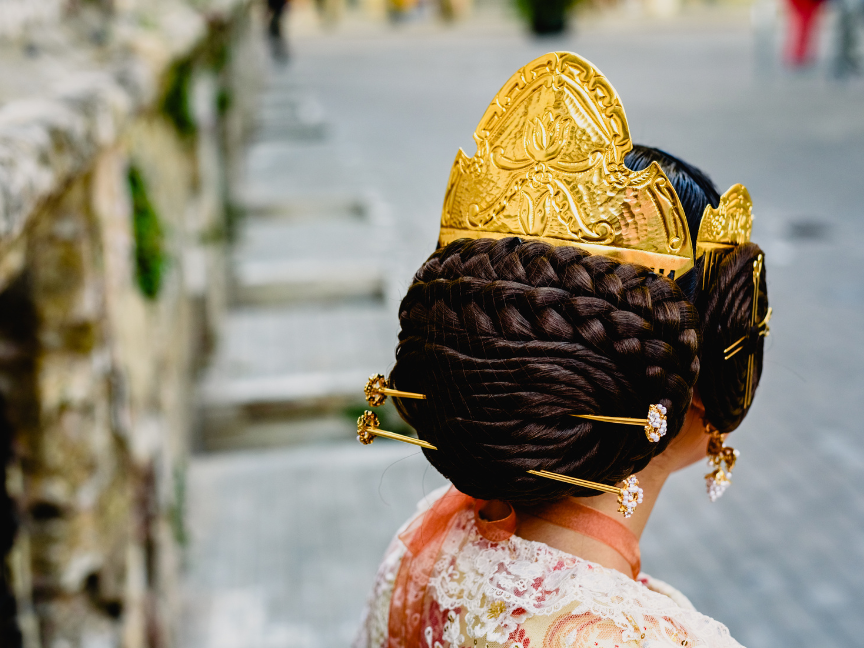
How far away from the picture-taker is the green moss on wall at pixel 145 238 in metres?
3.13

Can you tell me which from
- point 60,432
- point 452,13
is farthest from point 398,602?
point 452,13

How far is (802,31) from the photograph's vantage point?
14.7 metres

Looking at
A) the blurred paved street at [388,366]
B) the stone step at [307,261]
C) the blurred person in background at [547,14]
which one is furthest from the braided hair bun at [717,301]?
the blurred person in background at [547,14]

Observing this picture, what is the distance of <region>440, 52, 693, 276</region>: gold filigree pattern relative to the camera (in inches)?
44.7

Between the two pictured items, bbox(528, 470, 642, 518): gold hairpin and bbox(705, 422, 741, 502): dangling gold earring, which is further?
bbox(705, 422, 741, 502): dangling gold earring

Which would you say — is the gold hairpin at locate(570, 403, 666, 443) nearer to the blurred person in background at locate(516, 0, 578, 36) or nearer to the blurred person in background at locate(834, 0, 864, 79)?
the blurred person in background at locate(834, 0, 864, 79)

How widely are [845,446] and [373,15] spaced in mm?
29097

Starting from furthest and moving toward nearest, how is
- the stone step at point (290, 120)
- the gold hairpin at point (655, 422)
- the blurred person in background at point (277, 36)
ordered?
1. the blurred person in background at point (277, 36)
2. the stone step at point (290, 120)
3. the gold hairpin at point (655, 422)

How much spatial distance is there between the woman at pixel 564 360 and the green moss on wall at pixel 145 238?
212 centimetres

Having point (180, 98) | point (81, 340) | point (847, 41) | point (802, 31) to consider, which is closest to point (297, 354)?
point (180, 98)

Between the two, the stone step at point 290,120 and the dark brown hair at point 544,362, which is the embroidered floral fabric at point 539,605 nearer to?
the dark brown hair at point 544,362

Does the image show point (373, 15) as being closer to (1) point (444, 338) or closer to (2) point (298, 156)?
(2) point (298, 156)

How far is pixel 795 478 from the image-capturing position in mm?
4320

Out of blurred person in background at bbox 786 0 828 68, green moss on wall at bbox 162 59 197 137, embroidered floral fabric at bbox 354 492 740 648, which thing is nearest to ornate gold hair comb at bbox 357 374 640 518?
embroidered floral fabric at bbox 354 492 740 648
